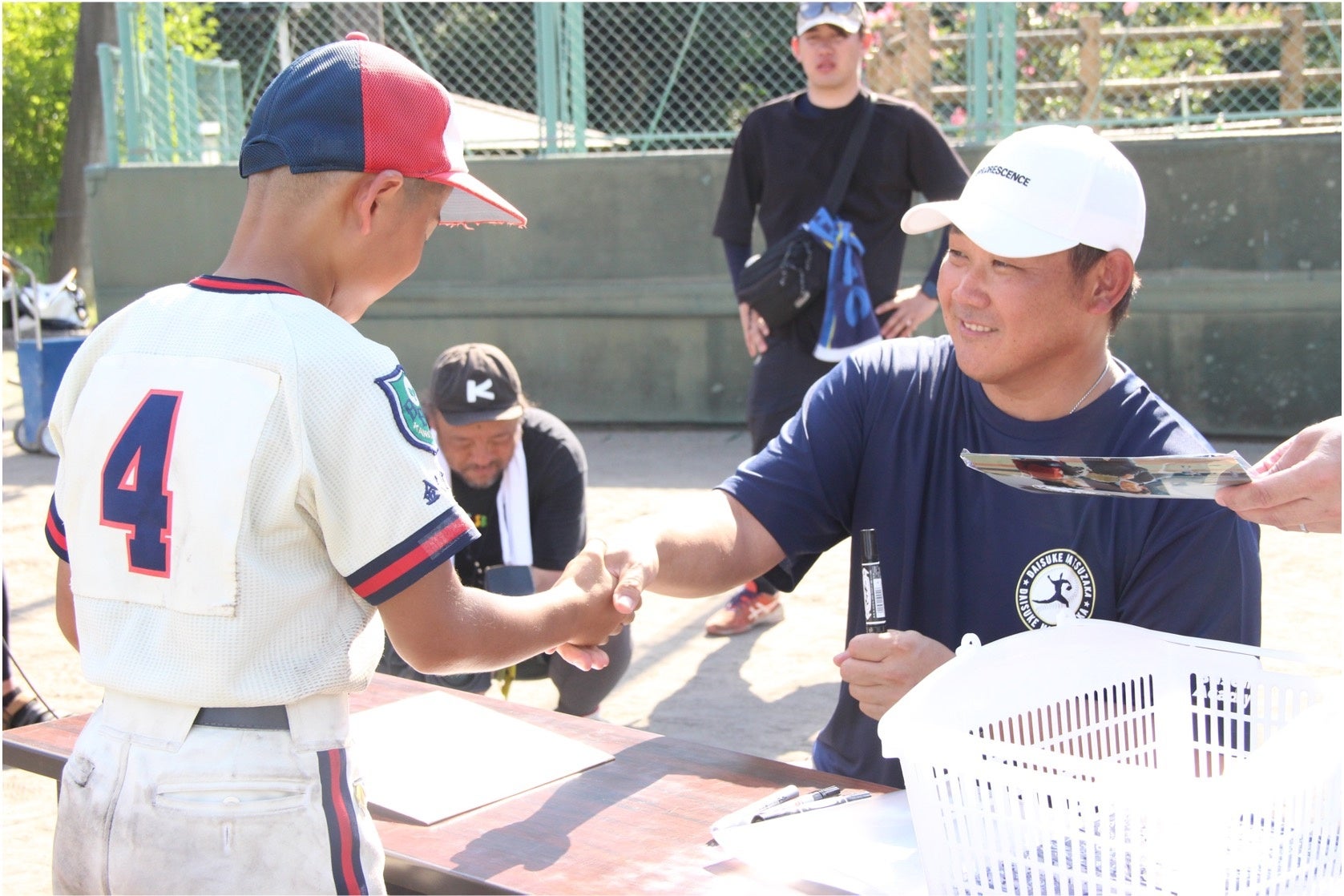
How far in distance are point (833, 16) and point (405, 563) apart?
147 inches

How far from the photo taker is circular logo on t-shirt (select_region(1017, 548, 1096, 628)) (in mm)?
2186

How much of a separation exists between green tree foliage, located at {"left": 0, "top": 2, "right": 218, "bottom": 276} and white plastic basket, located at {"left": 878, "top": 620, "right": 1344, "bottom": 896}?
19104mm

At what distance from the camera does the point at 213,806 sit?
5.00 feet

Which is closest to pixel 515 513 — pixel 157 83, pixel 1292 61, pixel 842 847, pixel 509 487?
pixel 509 487

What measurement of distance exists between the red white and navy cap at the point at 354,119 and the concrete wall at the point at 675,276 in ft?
22.2

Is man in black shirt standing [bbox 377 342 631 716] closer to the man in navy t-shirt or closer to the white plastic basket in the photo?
the man in navy t-shirt

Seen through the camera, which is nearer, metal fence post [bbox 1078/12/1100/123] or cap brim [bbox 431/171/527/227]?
cap brim [bbox 431/171/527/227]

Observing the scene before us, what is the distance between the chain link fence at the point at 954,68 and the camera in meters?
8.35

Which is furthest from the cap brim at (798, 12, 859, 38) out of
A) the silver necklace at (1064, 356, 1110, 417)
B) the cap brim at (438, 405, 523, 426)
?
the silver necklace at (1064, 356, 1110, 417)

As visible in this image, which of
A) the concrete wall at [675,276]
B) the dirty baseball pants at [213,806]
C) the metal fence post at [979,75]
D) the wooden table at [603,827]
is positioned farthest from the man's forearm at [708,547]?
the metal fence post at [979,75]

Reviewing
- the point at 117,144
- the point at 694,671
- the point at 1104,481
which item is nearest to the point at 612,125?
the point at 117,144

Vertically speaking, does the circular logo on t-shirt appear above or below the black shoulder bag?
below

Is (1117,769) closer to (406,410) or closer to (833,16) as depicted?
(406,410)

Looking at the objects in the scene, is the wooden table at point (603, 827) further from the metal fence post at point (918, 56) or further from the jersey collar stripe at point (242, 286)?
the metal fence post at point (918, 56)
